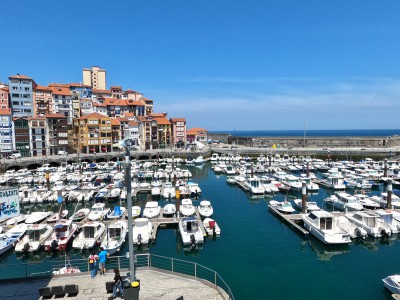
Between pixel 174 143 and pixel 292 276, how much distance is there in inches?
4177

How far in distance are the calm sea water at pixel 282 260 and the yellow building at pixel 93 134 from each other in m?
75.4

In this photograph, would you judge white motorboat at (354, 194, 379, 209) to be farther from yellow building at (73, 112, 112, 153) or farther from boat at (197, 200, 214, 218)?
yellow building at (73, 112, 112, 153)

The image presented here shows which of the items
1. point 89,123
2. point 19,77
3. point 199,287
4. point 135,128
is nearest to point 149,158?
point 135,128

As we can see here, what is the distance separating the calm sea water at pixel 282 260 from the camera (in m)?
21.7

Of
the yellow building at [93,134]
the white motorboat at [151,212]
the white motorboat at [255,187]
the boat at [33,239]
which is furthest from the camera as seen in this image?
the yellow building at [93,134]

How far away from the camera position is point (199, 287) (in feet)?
48.1

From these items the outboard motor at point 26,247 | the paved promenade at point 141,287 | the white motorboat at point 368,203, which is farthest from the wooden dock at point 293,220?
the outboard motor at point 26,247

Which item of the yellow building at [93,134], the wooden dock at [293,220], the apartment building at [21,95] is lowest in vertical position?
the wooden dock at [293,220]

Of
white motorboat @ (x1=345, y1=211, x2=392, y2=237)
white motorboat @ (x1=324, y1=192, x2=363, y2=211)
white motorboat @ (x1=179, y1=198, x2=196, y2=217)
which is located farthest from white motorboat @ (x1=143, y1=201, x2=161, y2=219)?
white motorboat @ (x1=324, y1=192, x2=363, y2=211)

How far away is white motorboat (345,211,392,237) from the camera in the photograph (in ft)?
100

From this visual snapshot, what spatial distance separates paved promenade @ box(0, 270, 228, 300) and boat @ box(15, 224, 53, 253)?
45.7 ft

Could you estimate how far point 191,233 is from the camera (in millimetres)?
29297

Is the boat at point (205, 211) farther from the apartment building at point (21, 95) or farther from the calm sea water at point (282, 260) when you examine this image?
the apartment building at point (21, 95)

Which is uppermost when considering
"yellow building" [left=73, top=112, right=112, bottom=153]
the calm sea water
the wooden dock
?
"yellow building" [left=73, top=112, right=112, bottom=153]
